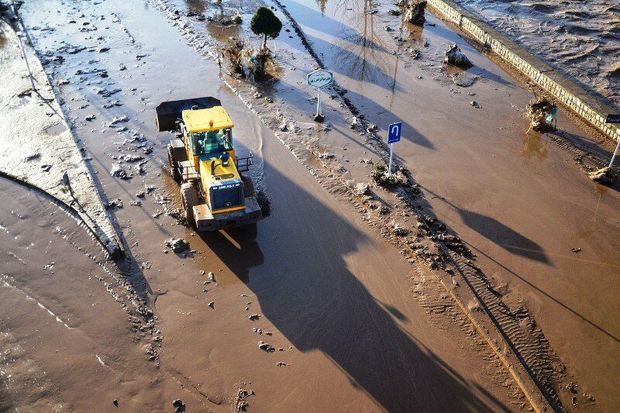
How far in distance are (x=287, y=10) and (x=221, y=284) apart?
54.6 ft

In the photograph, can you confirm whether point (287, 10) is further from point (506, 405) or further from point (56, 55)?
point (506, 405)

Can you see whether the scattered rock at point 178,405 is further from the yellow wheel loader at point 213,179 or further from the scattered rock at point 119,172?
the scattered rock at point 119,172

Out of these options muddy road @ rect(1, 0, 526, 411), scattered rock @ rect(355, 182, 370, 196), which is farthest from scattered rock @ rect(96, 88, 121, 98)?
scattered rock @ rect(355, 182, 370, 196)

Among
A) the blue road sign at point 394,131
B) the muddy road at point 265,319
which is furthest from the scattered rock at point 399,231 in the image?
the blue road sign at point 394,131

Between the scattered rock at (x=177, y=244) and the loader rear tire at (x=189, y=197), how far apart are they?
557 mm

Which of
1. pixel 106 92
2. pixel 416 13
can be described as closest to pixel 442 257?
pixel 106 92

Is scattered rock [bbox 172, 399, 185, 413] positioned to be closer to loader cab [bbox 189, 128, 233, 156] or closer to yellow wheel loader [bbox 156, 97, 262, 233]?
yellow wheel loader [bbox 156, 97, 262, 233]

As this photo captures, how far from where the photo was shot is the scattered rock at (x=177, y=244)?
10.5 m

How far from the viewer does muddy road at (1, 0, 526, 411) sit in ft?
A: 26.1

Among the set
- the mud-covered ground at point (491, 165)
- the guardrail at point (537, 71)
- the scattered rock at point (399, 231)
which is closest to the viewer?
the mud-covered ground at point (491, 165)

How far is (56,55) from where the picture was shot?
18.3 meters

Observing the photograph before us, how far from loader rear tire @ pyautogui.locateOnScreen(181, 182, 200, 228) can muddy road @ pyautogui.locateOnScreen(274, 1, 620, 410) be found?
5.32 metres

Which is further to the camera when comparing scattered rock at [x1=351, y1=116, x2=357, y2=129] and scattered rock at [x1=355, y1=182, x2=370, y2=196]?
scattered rock at [x1=351, y1=116, x2=357, y2=129]

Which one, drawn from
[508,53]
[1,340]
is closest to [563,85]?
[508,53]
